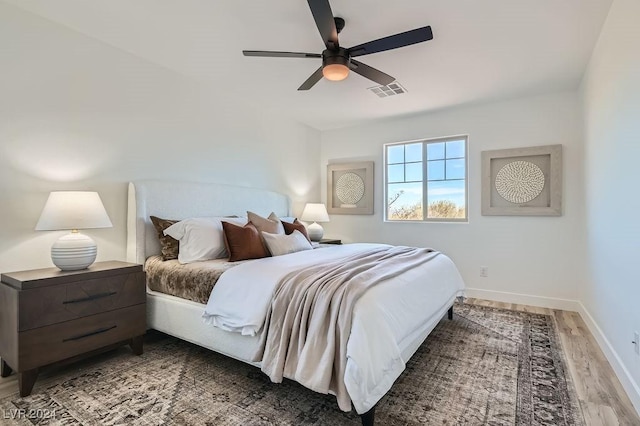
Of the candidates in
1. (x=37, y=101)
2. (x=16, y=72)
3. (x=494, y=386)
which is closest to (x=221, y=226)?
(x=37, y=101)

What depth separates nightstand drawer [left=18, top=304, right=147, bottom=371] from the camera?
2.00m

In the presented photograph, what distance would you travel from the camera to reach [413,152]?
16.2ft

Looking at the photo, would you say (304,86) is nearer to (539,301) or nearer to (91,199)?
(91,199)

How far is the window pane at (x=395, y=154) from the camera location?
5.04 metres

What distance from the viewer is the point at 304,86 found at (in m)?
2.91

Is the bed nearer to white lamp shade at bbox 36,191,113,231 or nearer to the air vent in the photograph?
white lamp shade at bbox 36,191,113,231

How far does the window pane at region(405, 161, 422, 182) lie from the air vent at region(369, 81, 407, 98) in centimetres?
135

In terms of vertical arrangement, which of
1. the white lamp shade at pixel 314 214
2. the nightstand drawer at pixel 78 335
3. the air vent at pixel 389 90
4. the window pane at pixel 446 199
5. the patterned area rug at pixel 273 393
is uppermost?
the air vent at pixel 389 90

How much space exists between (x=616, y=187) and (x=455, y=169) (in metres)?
2.25

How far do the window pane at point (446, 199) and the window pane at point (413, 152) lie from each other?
0.45m

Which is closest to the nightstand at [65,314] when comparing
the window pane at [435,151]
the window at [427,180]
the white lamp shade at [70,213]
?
the white lamp shade at [70,213]

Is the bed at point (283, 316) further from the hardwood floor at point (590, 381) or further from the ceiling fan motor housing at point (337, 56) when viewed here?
the ceiling fan motor housing at point (337, 56)

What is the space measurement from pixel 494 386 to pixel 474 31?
2.58m

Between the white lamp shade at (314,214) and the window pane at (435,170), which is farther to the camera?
the white lamp shade at (314,214)
